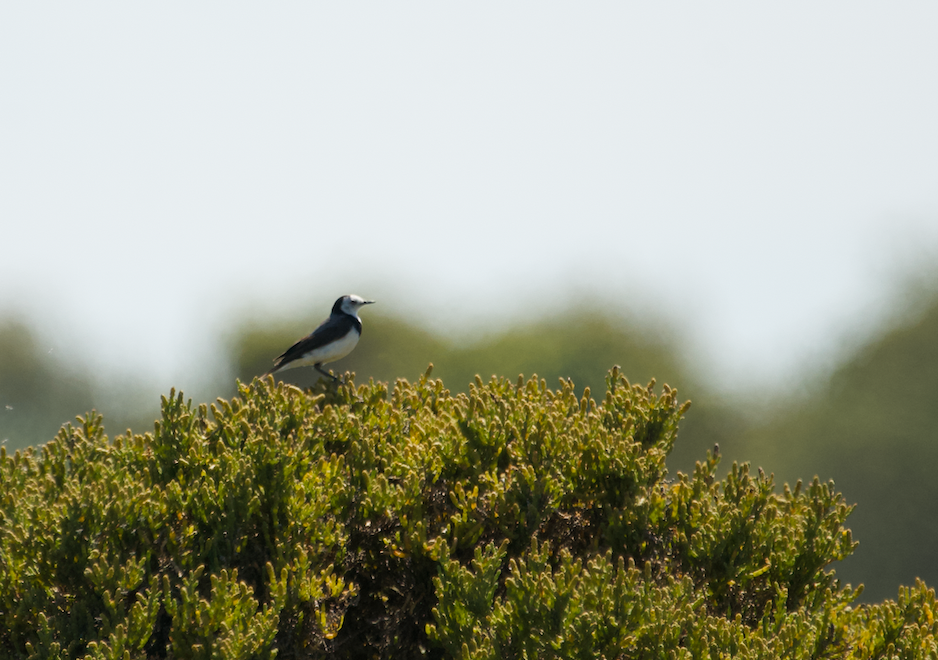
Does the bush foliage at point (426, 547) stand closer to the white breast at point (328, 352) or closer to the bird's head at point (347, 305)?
the white breast at point (328, 352)

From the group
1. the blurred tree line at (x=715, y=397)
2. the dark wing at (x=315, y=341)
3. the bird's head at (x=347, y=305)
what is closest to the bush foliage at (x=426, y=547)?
the dark wing at (x=315, y=341)

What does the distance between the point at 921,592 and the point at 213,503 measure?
583 centimetres

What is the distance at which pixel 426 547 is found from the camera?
707 cm

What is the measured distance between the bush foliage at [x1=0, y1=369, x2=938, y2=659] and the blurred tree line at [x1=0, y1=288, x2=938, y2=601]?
3966 cm

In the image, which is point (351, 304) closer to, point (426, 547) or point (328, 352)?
point (328, 352)

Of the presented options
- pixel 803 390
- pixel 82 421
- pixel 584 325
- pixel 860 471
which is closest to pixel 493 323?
pixel 584 325

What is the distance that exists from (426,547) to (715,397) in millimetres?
56708

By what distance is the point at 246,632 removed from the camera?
630 cm

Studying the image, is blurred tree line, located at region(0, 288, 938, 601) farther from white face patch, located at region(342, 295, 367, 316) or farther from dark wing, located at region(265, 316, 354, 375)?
dark wing, located at region(265, 316, 354, 375)

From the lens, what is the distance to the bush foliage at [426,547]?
6.28 m

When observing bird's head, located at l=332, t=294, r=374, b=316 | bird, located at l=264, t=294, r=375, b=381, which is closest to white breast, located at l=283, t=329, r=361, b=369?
bird, located at l=264, t=294, r=375, b=381

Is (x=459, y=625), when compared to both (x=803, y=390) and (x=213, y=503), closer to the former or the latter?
(x=213, y=503)

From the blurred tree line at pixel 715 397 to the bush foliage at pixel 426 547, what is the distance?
130ft

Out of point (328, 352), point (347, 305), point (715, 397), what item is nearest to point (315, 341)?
point (328, 352)
